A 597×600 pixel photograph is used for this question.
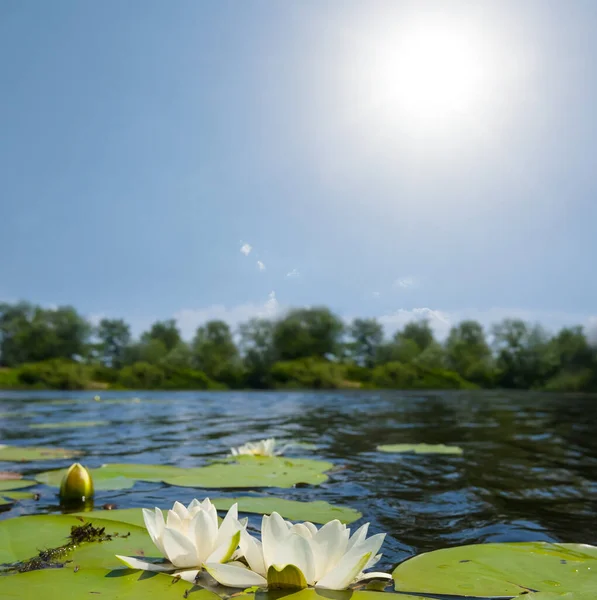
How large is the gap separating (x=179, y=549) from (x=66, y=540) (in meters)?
0.82

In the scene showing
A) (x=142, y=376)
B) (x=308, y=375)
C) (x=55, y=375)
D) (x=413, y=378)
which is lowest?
(x=413, y=378)

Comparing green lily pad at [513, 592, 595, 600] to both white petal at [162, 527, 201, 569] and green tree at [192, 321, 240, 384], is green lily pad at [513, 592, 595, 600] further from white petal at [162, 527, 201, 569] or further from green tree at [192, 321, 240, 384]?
green tree at [192, 321, 240, 384]

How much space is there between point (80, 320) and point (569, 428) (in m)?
56.4

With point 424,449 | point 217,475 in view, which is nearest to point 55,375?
point 424,449

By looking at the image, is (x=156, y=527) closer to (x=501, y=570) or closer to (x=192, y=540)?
(x=192, y=540)

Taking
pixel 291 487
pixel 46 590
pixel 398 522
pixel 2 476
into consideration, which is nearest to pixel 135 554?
pixel 46 590

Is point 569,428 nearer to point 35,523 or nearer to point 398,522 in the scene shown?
point 398,522

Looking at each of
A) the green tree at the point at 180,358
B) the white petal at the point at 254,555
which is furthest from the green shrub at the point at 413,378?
the white petal at the point at 254,555

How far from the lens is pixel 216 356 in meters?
56.7

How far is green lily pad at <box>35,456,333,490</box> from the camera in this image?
4102 millimetres

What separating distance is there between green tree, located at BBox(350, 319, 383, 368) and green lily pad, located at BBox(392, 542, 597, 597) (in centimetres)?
5540

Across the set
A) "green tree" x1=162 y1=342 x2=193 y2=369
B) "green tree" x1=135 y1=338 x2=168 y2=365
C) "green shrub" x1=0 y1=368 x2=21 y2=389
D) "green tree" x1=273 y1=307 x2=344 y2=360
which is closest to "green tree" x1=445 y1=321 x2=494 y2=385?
"green tree" x1=273 y1=307 x2=344 y2=360

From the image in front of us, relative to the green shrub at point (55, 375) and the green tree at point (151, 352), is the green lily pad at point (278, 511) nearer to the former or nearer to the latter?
the green shrub at point (55, 375)

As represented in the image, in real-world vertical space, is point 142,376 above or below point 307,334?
below
